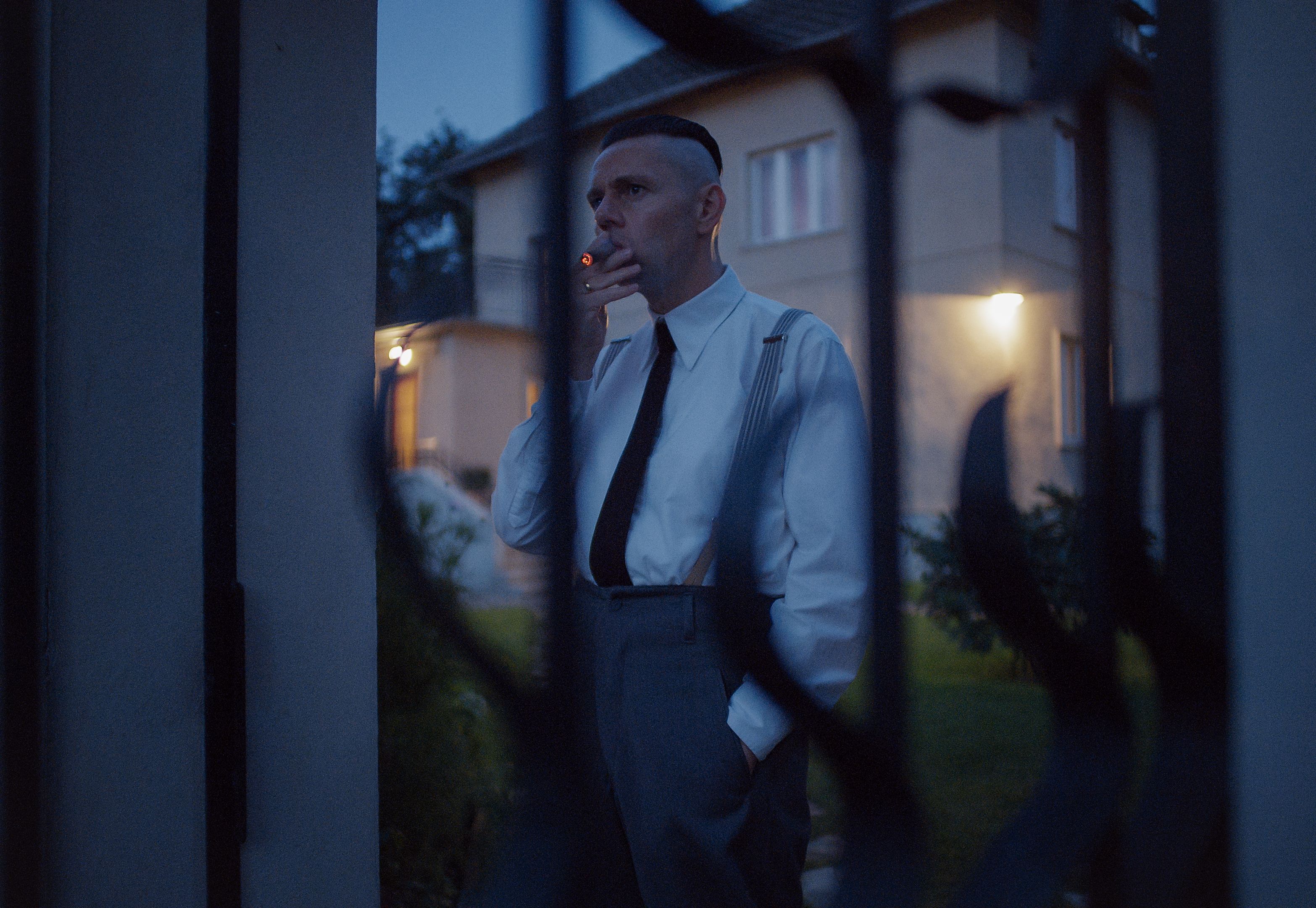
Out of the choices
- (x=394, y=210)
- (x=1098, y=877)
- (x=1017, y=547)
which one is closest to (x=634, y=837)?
(x=1098, y=877)

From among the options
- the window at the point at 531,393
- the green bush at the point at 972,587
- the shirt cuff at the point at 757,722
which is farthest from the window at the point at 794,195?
the window at the point at 531,393

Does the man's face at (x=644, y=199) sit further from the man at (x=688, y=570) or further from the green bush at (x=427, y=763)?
the green bush at (x=427, y=763)

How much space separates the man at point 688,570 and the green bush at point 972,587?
8.9 inches

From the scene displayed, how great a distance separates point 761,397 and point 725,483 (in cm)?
17

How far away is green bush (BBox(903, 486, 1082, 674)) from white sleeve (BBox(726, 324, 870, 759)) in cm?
14

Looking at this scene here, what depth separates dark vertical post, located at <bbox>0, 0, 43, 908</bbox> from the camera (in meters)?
1.12

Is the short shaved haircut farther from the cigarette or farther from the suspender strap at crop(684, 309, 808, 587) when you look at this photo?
the suspender strap at crop(684, 309, 808, 587)

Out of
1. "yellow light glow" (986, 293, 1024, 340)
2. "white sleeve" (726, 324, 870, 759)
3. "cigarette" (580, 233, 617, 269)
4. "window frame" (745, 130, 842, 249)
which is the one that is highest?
"window frame" (745, 130, 842, 249)

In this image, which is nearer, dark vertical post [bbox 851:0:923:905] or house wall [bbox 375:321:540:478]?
dark vertical post [bbox 851:0:923:905]

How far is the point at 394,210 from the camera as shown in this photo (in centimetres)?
1773

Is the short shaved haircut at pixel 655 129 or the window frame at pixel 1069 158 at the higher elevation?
the short shaved haircut at pixel 655 129

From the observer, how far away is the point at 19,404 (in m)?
1.13

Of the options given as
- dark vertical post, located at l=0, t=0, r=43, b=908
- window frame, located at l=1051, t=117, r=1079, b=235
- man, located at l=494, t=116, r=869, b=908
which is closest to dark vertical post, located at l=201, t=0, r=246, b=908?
dark vertical post, located at l=0, t=0, r=43, b=908

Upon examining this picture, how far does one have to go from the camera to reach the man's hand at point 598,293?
46.7 inches
